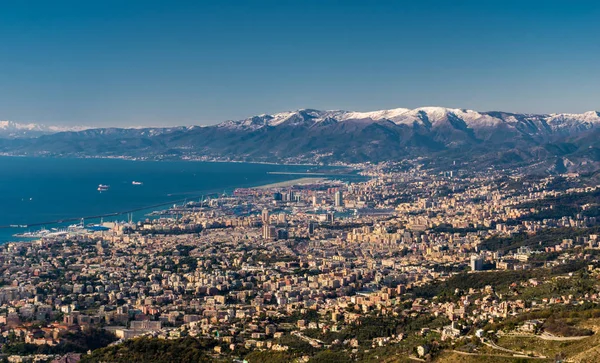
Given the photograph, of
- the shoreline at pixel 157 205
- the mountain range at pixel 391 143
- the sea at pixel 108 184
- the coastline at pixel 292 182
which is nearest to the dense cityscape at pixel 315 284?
the shoreline at pixel 157 205

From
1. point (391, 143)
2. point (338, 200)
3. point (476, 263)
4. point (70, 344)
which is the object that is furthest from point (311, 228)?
point (391, 143)

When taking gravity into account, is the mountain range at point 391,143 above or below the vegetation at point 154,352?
above

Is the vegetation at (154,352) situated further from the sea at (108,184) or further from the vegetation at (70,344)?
the sea at (108,184)

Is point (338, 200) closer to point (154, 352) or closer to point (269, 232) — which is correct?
point (269, 232)

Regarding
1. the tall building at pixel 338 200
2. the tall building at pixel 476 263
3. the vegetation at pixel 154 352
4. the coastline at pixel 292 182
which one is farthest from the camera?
the coastline at pixel 292 182

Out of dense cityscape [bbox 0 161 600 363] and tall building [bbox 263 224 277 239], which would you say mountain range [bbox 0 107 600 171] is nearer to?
dense cityscape [bbox 0 161 600 363]

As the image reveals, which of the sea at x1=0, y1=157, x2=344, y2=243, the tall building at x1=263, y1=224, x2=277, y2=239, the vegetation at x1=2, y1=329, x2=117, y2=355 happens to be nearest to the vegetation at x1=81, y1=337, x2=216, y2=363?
the vegetation at x1=2, y1=329, x2=117, y2=355
